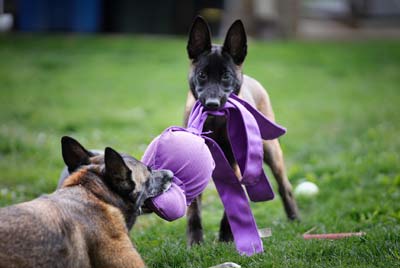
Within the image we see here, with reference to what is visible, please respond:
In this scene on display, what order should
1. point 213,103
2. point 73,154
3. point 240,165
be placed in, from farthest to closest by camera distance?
point 240,165, point 213,103, point 73,154

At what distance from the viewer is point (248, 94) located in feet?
20.8

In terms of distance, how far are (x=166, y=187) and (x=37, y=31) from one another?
17131mm

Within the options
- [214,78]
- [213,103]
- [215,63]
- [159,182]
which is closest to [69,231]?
[159,182]

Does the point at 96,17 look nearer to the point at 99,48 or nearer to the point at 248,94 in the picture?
the point at 99,48

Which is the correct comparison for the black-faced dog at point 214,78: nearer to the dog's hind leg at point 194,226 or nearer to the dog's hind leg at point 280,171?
the dog's hind leg at point 194,226

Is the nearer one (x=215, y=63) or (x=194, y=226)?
(x=215, y=63)

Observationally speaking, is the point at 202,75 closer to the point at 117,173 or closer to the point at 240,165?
the point at 240,165

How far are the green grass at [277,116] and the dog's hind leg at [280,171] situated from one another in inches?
6.2

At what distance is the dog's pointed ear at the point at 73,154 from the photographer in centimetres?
478

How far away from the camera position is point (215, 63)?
583cm

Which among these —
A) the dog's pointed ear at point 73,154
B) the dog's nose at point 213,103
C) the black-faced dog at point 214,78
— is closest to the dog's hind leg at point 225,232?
the black-faced dog at point 214,78

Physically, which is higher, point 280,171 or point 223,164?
point 223,164

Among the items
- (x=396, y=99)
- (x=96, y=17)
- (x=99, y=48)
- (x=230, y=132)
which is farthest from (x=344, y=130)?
(x=96, y=17)

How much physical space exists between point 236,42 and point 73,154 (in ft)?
6.53
